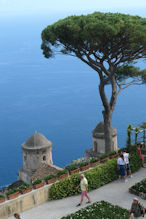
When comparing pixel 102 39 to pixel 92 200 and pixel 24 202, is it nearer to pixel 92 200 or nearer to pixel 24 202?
pixel 92 200

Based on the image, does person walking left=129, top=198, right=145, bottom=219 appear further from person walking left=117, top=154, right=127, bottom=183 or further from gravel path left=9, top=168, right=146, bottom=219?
person walking left=117, top=154, right=127, bottom=183

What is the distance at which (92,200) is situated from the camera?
44.4 ft

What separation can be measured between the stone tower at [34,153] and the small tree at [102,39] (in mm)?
8422

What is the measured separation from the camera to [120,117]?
140000 mm

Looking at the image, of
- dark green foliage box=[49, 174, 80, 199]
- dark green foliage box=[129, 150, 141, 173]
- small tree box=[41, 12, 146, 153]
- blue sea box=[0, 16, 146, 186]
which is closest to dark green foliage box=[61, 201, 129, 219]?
dark green foliage box=[49, 174, 80, 199]

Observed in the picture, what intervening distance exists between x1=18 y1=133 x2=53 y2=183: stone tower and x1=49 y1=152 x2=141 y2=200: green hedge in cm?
1364

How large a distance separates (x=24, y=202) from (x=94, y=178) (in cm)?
333

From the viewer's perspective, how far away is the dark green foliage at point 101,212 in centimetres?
1155

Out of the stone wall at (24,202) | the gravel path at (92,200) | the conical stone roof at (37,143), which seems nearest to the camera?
the stone wall at (24,202)

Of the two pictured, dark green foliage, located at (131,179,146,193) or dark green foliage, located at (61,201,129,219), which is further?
dark green foliage, located at (131,179,146,193)

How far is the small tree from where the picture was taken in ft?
62.4

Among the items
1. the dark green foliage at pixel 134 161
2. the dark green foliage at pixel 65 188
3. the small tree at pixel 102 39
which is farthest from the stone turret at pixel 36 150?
the dark green foliage at pixel 65 188

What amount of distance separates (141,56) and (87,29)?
4390mm

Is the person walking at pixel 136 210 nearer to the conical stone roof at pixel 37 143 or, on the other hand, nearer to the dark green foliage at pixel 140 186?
the dark green foliage at pixel 140 186
